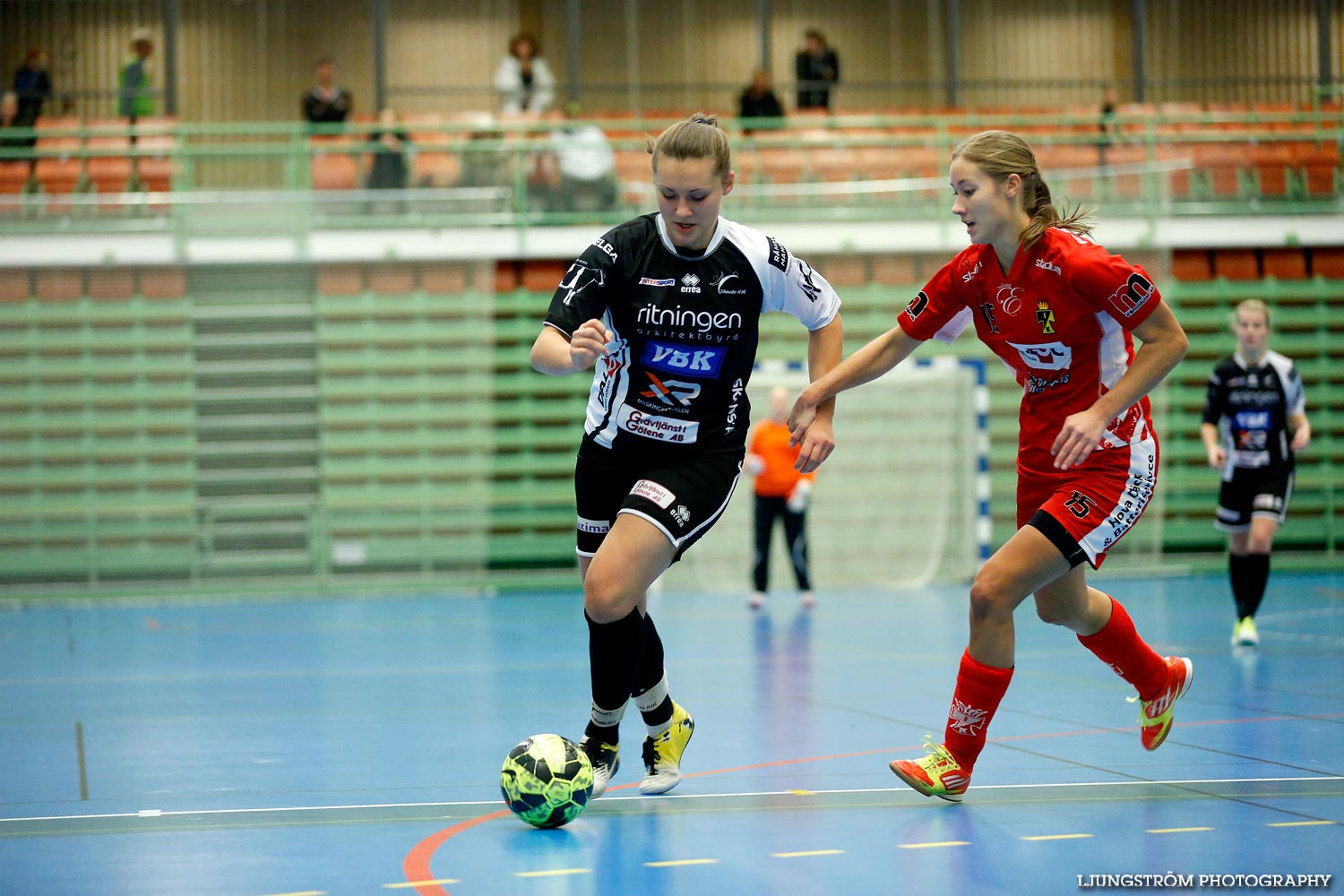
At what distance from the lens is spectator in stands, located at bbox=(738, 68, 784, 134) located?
1650 centimetres

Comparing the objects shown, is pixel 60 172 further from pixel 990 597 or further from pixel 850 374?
pixel 990 597

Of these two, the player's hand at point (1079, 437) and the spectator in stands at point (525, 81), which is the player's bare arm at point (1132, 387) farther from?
the spectator in stands at point (525, 81)

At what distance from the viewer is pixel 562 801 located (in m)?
4.33

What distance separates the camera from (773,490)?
13.0m

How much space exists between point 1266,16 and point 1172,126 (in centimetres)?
482

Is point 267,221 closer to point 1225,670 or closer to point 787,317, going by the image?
point 787,317

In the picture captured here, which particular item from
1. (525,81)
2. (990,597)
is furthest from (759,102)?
Answer: (990,597)

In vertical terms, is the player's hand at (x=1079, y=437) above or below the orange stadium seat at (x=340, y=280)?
below

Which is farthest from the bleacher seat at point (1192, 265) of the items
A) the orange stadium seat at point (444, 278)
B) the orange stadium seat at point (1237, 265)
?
the orange stadium seat at point (444, 278)

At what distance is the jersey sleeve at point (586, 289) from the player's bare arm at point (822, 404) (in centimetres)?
72

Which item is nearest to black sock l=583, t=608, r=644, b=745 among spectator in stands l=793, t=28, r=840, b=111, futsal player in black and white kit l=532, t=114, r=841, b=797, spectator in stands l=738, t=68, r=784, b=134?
futsal player in black and white kit l=532, t=114, r=841, b=797

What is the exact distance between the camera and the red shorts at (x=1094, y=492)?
4535 millimetres

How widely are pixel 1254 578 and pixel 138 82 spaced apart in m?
13.7

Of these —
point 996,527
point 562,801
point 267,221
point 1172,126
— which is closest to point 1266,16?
point 1172,126
